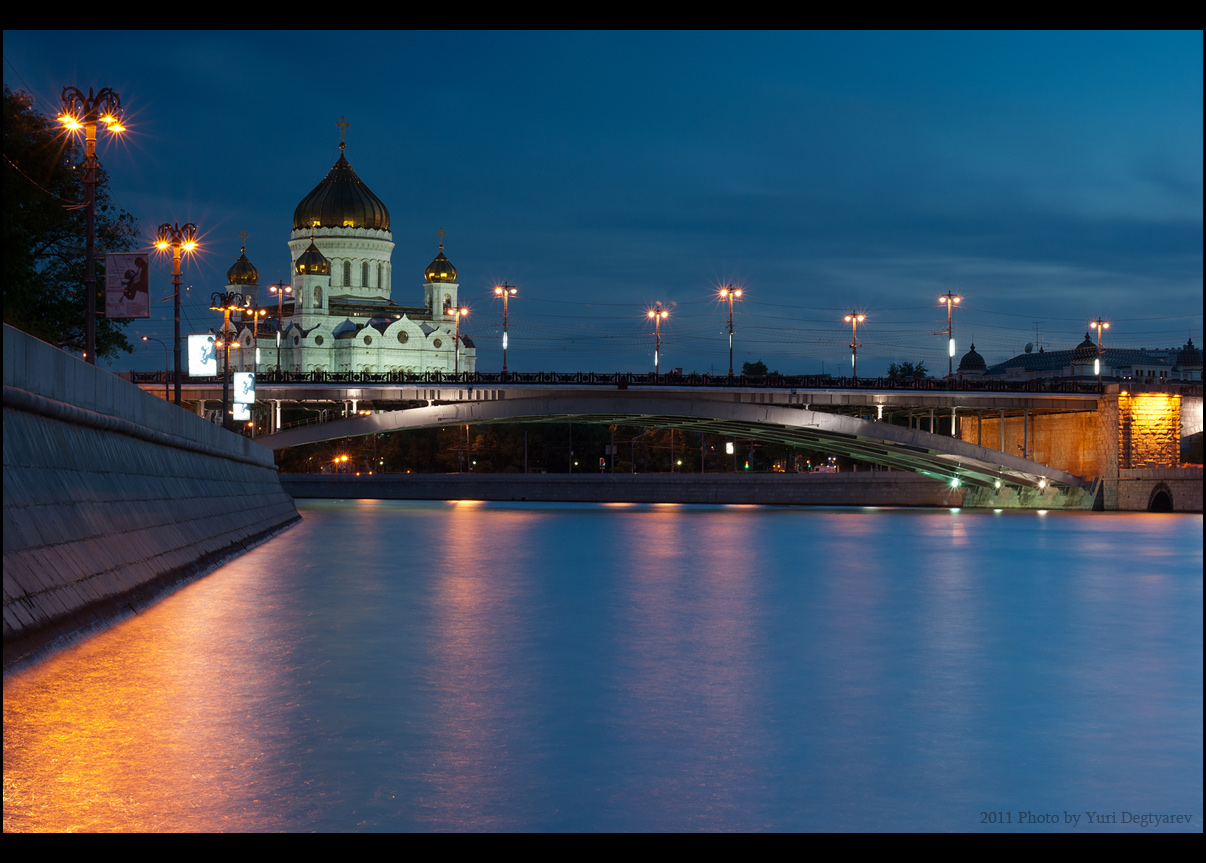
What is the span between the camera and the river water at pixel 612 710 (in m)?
6.39

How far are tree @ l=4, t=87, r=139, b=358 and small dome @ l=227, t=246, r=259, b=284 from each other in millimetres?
67503

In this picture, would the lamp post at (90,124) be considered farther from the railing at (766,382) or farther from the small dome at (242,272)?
the small dome at (242,272)

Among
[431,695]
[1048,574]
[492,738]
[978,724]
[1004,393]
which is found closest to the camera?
[492,738]

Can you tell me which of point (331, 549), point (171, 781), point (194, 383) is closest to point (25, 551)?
point (171, 781)

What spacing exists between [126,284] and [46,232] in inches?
630

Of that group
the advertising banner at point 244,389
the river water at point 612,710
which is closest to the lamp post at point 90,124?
the river water at point 612,710

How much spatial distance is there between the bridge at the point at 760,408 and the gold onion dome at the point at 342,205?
4176 centimetres

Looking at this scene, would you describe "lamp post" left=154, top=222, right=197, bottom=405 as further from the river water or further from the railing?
the railing

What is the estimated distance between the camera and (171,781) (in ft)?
21.9

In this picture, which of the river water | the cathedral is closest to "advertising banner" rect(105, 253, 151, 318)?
the river water

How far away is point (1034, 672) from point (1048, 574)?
13.7 metres

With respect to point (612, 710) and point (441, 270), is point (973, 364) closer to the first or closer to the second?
point (441, 270)

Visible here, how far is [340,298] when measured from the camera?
107 m
